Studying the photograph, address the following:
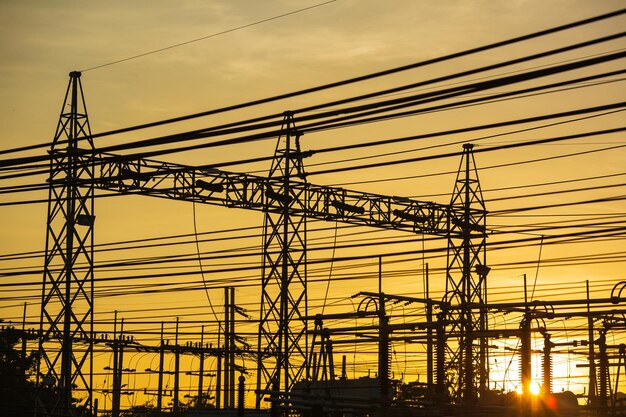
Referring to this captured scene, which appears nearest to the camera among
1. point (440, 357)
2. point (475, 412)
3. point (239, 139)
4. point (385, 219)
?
point (239, 139)

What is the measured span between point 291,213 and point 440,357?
10014 mm

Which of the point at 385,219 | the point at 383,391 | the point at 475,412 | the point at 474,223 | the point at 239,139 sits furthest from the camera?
the point at 474,223

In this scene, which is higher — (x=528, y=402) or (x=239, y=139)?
(x=239, y=139)

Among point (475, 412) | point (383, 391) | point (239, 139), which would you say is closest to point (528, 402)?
point (475, 412)

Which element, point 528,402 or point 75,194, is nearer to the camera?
point 528,402

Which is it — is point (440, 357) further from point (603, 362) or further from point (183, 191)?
point (183, 191)

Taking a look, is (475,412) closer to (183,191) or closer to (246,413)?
(183,191)

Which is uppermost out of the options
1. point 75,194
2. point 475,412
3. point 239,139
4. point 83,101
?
point 83,101

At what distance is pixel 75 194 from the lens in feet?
105

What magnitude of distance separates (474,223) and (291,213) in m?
7.94

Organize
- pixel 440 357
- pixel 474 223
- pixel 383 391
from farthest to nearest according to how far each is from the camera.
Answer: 1. pixel 474 223
2. pixel 440 357
3. pixel 383 391

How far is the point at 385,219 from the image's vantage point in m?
36.1

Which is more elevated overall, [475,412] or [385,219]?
[385,219]

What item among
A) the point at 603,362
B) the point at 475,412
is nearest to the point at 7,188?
the point at 475,412
